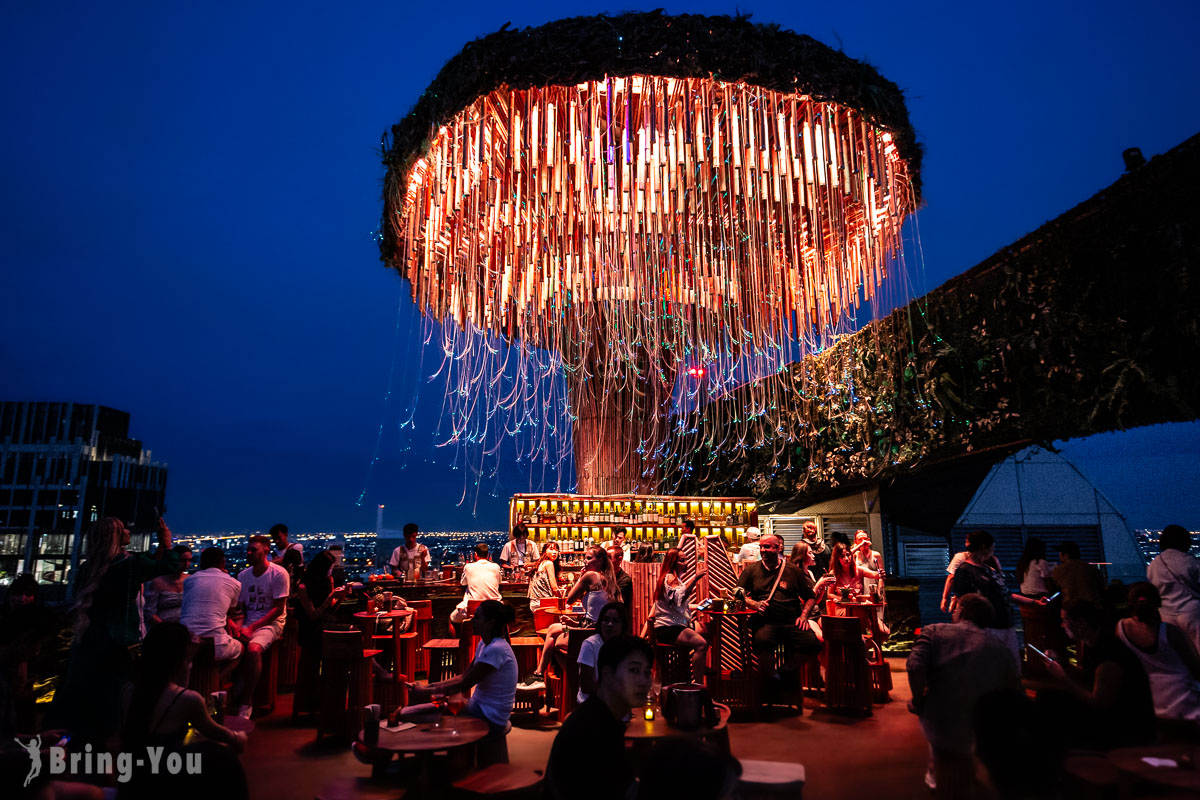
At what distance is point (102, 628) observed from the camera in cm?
373

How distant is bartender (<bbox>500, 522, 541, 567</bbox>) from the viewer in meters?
9.62

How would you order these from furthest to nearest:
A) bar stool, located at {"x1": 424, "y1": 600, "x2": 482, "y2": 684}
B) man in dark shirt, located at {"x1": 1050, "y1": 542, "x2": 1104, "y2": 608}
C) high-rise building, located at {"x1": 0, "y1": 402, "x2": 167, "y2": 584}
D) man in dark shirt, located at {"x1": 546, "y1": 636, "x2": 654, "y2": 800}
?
high-rise building, located at {"x1": 0, "y1": 402, "x2": 167, "y2": 584} < bar stool, located at {"x1": 424, "y1": 600, "x2": 482, "y2": 684} < man in dark shirt, located at {"x1": 1050, "y1": 542, "x2": 1104, "y2": 608} < man in dark shirt, located at {"x1": 546, "y1": 636, "x2": 654, "y2": 800}

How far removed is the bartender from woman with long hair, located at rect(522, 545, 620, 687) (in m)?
3.55

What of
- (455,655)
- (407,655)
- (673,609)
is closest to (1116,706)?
(673,609)

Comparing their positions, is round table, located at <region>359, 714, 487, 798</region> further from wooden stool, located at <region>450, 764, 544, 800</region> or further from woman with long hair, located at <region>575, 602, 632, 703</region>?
woman with long hair, located at <region>575, 602, 632, 703</region>

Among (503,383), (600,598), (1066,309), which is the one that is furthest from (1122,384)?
(503,383)

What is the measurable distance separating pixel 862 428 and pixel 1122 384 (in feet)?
14.0

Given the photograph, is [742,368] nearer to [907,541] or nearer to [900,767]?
[907,541]

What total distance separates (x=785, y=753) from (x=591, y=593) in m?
1.91

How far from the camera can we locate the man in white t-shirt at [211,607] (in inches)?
190

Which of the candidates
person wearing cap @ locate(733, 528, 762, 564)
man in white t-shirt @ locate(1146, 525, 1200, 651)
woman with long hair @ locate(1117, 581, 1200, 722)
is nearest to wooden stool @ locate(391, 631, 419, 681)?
person wearing cap @ locate(733, 528, 762, 564)

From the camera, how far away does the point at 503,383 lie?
944 centimetres

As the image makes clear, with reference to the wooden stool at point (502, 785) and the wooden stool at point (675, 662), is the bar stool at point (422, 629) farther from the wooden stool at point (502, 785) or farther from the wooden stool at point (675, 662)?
the wooden stool at point (502, 785)

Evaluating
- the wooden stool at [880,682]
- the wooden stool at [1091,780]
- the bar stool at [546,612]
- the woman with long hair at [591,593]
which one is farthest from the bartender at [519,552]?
the wooden stool at [1091,780]
